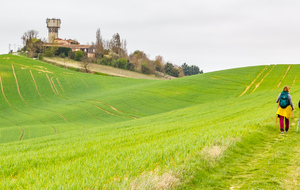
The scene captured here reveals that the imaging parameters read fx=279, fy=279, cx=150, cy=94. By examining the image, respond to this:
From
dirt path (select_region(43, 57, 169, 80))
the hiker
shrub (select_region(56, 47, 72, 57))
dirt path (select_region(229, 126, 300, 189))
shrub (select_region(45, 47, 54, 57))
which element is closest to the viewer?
dirt path (select_region(229, 126, 300, 189))

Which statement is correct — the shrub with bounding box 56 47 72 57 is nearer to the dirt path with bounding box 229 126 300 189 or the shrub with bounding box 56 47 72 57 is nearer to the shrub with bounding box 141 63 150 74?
the shrub with bounding box 141 63 150 74

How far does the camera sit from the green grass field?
6695 mm

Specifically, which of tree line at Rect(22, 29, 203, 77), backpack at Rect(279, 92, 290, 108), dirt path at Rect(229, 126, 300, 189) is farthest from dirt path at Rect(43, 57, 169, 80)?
dirt path at Rect(229, 126, 300, 189)

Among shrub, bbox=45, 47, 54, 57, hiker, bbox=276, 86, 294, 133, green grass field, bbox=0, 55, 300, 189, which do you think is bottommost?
A: green grass field, bbox=0, 55, 300, 189

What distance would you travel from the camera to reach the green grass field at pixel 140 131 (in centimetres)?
670

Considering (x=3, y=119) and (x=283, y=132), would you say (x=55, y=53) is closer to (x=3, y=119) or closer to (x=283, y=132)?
(x=3, y=119)

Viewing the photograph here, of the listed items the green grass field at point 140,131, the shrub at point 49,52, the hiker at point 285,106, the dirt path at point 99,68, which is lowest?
the green grass field at point 140,131

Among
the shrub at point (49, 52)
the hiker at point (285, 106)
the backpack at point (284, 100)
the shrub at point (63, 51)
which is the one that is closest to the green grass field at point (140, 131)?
the hiker at point (285, 106)

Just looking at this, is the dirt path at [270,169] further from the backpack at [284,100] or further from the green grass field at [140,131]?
the backpack at [284,100]

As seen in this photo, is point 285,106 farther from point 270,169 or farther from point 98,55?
point 98,55

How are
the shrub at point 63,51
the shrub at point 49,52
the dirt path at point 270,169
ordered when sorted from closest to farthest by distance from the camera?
1. the dirt path at point 270,169
2. the shrub at point 49,52
3. the shrub at point 63,51

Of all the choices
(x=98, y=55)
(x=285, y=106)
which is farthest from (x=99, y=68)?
(x=285, y=106)

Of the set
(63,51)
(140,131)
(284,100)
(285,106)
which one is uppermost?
(63,51)

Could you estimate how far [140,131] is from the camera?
1798 centimetres
